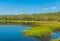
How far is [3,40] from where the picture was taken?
2770 centimetres

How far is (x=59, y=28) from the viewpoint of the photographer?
3503 centimetres

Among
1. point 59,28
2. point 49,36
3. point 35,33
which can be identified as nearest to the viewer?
point 49,36

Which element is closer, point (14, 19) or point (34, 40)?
point (34, 40)

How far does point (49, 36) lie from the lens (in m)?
25.0

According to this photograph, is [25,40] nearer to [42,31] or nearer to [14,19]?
[42,31]

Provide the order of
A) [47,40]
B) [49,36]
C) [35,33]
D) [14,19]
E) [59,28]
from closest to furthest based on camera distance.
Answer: [47,40] < [49,36] < [35,33] < [59,28] < [14,19]

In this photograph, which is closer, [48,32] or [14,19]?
[48,32]

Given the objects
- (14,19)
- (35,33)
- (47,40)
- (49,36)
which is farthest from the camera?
(14,19)

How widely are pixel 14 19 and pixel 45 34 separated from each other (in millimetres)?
77627

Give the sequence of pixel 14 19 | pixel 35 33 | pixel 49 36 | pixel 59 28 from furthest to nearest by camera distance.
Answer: pixel 14 19, pixel 59 28, pixel 35 33, pixel 49 36

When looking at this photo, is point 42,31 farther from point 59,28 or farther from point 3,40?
point 59,28

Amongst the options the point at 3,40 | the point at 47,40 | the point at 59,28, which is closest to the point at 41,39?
the point at 47,40

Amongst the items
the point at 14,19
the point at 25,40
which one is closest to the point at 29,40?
the point at 25,40

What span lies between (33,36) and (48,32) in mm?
2519
